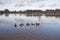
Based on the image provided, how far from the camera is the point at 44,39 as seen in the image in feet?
25.7

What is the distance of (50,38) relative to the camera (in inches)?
313

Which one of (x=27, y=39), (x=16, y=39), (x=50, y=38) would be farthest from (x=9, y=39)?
(x=50, y=38)

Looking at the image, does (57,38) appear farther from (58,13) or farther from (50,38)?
(58,13)

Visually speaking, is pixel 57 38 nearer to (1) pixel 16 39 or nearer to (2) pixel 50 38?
(2) pixel 50 38

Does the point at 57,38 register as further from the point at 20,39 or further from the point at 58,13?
the point at 58,13

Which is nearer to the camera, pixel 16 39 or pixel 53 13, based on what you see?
pixel 16 39

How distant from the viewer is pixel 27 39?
7863 mm

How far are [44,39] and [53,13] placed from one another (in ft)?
94.0

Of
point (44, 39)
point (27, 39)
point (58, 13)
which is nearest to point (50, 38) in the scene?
point (44, 39)

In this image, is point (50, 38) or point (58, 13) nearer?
point (50, 38)

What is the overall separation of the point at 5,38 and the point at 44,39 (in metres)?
1.73

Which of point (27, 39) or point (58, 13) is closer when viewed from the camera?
point (27, 39)

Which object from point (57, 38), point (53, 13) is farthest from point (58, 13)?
point (57, 38)

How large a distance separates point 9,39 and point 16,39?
30 centimetres
